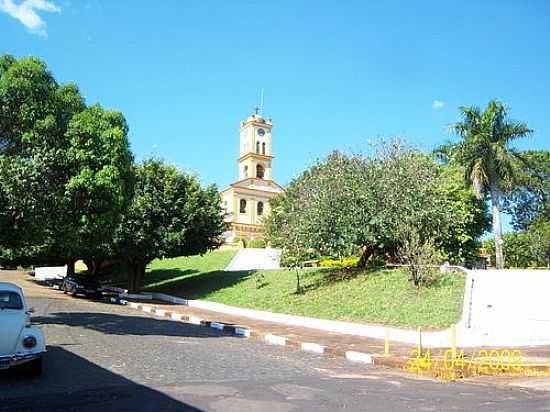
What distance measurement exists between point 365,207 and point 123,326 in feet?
36.3

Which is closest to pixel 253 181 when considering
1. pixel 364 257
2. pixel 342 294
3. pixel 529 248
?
pixel 529 248

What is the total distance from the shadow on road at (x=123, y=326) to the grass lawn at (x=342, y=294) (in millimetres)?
4744

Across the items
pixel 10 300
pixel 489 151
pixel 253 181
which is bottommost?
pixel 10 300

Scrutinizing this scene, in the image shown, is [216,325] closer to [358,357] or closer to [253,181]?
[358,357]

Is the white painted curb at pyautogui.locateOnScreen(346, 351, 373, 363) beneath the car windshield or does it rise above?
beneath

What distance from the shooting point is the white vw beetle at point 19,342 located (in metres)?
7.37

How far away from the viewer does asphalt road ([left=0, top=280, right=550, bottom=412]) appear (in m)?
6.34

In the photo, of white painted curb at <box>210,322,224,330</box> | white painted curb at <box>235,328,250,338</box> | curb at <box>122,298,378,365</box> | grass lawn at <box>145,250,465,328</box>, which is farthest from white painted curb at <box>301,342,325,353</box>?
white painted curb at <box>210,322,224,330</box>

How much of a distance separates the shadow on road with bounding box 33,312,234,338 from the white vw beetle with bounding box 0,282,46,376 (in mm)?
5642

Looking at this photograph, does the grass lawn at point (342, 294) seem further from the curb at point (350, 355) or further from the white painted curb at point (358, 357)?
the white painted curb at point (358, 357)

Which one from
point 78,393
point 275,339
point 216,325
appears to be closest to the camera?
point 78,393

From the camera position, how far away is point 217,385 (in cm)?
745

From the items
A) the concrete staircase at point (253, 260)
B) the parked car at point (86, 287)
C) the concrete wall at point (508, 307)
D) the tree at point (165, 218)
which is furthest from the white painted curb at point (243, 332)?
the concrete staircase at point (253, 260)

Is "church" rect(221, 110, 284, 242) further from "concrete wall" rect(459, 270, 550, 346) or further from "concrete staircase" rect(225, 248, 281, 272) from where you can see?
"concrete wall" rect(459, 270, 550, 346)
